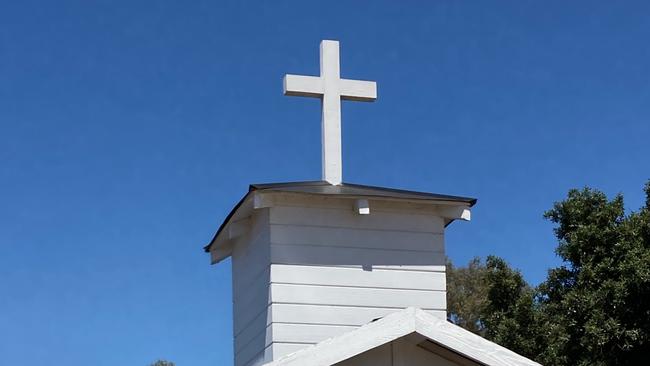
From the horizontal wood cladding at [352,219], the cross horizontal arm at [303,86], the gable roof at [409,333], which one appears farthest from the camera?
the cross horizontal arm at [303,86]

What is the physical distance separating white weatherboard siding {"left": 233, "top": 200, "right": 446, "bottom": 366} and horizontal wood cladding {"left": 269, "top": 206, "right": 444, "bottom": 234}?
0.04ft

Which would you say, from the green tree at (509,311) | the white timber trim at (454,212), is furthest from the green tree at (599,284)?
the white timber trim at (454,212)

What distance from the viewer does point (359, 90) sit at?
13.9 meters

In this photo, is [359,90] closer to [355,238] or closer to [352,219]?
[352,219]

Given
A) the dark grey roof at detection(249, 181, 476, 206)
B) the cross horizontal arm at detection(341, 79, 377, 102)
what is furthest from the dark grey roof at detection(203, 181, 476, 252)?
the cross horizontal arm at detection(341, 79, 377, 102)

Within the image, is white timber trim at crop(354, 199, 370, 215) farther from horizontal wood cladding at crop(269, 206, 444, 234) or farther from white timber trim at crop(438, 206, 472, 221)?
white timber trim at crop(438, 206, 472, 221)

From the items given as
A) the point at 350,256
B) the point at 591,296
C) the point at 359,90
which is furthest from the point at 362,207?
the point at 591,296

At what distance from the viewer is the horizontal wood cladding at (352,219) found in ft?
40.6

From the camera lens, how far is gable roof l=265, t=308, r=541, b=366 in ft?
30.6

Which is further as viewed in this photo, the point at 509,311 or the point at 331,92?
the point at 509,311

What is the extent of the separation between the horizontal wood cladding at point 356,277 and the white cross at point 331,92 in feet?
4.26

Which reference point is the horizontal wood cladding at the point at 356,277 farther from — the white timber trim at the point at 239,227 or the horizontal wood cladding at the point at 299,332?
the white timber trim at the point at 239,227

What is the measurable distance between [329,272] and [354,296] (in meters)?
0.39

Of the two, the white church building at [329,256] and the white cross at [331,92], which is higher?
the white cross at [331,92]
